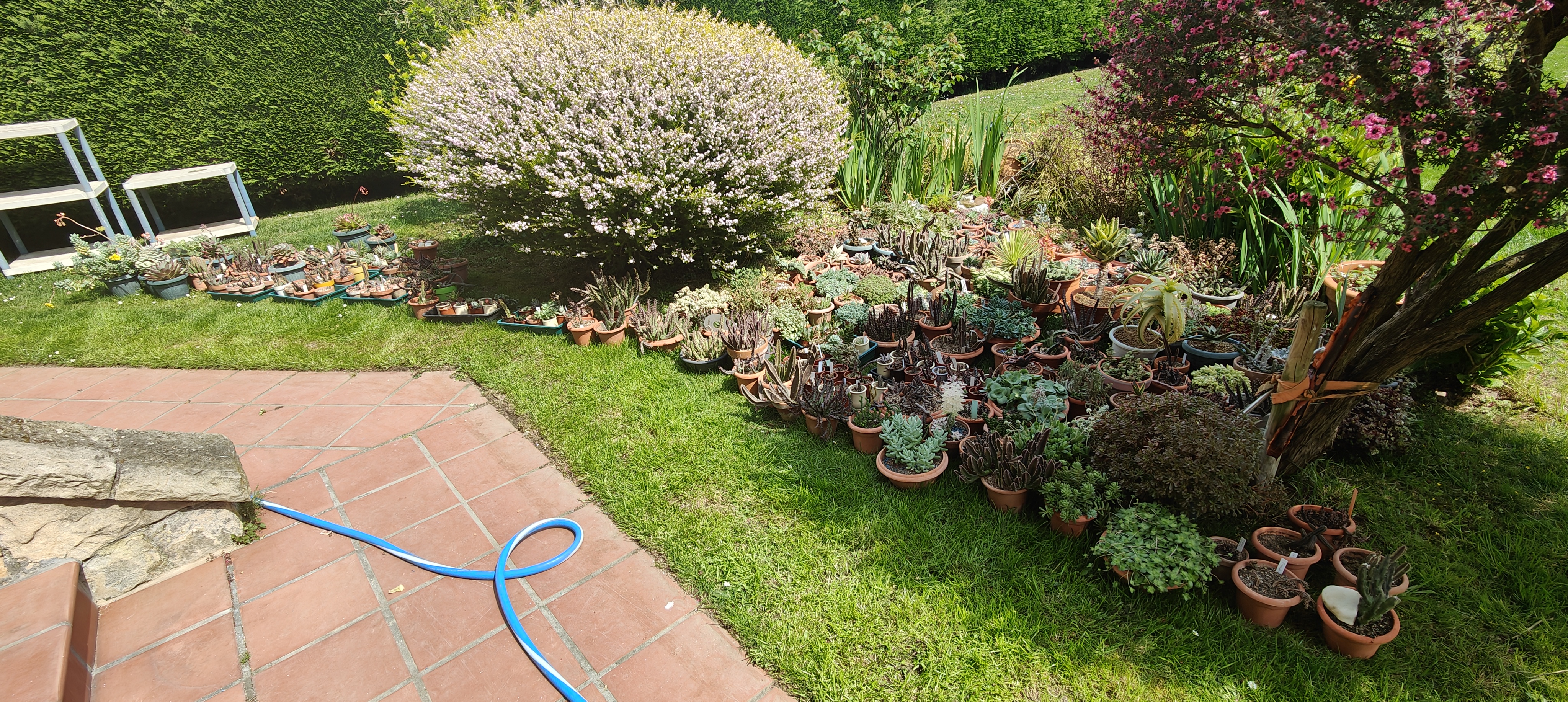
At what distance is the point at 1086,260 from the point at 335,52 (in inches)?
460

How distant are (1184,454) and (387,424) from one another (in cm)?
462

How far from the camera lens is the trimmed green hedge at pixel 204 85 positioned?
8.39 m

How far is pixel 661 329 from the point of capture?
4.96 meters

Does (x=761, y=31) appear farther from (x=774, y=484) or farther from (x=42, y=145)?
(x=42, y=145)

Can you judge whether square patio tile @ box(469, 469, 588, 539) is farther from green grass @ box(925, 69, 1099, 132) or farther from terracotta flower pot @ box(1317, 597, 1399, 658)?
green grass @ box(925, 69, 1099, 132)

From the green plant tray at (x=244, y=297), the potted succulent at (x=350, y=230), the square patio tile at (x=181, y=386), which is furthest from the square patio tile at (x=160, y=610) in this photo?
the potted succulent at (x=350, y=230)

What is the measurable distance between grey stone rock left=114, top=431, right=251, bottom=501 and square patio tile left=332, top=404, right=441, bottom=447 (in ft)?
2.44

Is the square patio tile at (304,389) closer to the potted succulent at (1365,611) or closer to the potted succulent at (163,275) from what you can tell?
the potted succulent at (163,275)

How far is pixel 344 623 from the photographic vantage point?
2.74 m

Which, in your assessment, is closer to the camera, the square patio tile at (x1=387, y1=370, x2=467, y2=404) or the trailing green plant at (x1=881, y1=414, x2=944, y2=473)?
the trailing green plant at (x1=881, y1=414, x2=944, y2=473)

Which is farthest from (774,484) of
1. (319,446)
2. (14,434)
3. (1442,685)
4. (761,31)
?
(761,31)

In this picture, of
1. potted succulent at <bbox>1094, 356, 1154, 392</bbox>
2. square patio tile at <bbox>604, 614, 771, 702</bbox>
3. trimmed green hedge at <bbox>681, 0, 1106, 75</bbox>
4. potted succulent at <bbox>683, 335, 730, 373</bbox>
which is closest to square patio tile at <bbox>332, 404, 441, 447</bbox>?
potted succulent at <bbox>683, 335, 730, 373</bbox>

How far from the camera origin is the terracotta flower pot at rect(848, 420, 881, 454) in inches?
138

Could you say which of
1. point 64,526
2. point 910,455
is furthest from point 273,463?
point 910,455
